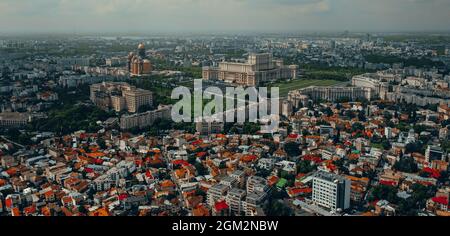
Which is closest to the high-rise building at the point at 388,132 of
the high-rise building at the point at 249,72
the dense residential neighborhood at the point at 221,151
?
the dense residential neighborhood at the point at 221,151

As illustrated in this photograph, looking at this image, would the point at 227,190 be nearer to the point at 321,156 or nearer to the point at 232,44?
the point at 321,156

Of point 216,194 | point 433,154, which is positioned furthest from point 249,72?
point 216,194

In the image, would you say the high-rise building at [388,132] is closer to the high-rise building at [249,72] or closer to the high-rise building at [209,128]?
the high-rise building at [209,128]

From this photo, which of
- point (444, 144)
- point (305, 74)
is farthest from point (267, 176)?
point (305, 74)

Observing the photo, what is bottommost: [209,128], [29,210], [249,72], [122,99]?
[29,210]

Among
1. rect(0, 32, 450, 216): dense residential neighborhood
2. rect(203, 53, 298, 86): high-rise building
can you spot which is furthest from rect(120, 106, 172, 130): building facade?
rect(203, 53, 298, 86): high-rise building

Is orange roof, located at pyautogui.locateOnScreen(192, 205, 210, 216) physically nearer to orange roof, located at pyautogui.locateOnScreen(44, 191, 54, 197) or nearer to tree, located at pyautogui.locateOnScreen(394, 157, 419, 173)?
orange roof, located at pyautogui.locateOnScreen(44, 191, 54, 197)

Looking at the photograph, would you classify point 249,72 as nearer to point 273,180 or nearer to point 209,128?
point 209,128

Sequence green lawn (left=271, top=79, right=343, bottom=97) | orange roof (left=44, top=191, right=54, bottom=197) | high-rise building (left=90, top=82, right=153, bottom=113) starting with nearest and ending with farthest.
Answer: orange roof (left=44, top=191, right=54, bottom=197) < high-rise building (left=90, top=82, right=153, bottom=113) < green lawn (left=271, top=79, right=343, bottom=97)

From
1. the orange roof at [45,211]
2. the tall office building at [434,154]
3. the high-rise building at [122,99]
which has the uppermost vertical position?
the high-rise building at [122,99]
